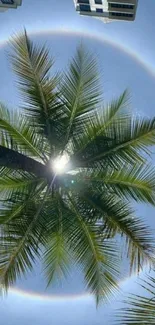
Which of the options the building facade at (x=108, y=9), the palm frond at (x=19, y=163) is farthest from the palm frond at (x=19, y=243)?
the building facade at (x=108, y=9)

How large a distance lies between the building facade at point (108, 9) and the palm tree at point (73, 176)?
2088 inches

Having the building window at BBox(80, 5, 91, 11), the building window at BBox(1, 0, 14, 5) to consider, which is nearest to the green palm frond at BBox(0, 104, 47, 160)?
the building window at BBox(1, 0, 14, 5)

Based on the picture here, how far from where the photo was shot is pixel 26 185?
44.8ft

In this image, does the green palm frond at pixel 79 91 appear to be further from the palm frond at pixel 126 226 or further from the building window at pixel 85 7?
the building window at pixel 85 7

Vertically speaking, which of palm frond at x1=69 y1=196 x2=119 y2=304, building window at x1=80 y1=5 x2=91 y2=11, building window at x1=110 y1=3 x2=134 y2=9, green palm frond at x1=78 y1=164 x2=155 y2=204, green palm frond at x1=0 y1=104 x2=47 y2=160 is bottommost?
palm frond at x1=69 y1=196 x2=119 y2=304

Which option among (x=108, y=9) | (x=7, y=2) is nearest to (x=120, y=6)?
(x=108, y=9)

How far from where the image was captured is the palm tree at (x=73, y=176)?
42.6 feet

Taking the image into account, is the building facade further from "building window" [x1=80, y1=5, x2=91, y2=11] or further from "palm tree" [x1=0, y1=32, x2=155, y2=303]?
"palm tree" [x1=0, y1=32, x2=155, y2=303]

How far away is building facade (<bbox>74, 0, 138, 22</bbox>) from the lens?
216 feet

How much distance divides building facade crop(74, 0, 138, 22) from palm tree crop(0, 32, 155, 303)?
174 ft

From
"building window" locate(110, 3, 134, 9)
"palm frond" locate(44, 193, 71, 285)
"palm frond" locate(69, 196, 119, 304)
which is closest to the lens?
"palm frond" locate(69, 196, 119, 304)

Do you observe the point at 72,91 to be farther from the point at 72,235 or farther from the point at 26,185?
the point at 72,235

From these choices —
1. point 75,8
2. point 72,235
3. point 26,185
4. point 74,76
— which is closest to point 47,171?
point 26,185

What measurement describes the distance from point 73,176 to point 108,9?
5798cm
